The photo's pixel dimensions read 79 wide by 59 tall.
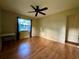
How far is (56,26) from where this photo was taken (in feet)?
20.5

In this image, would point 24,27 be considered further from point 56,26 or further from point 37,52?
point 37,52

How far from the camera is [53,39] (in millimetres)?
6602

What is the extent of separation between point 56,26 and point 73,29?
1400mm

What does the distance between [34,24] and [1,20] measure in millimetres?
3840

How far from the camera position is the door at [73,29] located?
5.58m

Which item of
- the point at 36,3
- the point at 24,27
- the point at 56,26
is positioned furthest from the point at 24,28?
the point at 36,3

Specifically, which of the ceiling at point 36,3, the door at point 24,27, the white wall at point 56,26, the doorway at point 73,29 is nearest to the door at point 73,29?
the doorway at point 73,29

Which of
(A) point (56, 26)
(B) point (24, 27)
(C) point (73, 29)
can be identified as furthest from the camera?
(B) point (24, 27)

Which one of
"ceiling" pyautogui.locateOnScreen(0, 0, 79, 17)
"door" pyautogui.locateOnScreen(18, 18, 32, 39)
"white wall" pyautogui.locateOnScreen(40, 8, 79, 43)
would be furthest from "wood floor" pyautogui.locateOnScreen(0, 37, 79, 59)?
"ceiling" pyautogui.locateOnScreen(0, 0, 79, 17)

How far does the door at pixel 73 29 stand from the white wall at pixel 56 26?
68 centimetres

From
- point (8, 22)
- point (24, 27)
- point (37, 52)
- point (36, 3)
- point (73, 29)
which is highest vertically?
point (36, 3)

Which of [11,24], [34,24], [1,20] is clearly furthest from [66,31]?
[1,20]

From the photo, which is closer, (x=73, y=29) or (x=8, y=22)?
(x=8, y=22)

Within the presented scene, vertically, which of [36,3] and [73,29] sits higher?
[36,3]
